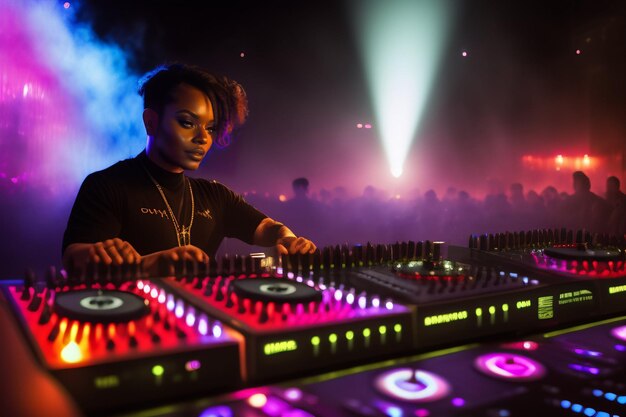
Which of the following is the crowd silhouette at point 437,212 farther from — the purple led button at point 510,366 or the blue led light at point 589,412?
the blue led light at point 589,412

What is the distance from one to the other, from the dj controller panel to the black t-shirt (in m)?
0.92

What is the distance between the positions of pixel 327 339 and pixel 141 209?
57.7 inches

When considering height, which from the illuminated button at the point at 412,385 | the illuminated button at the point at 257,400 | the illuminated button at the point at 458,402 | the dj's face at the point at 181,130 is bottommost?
the illuminated button at the point at 458,402

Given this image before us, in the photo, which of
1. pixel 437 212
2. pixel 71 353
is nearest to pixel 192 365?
pixel 71 353

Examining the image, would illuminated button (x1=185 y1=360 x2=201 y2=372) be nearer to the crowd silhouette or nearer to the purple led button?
the purple led button

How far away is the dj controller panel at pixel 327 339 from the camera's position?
2.19 feet

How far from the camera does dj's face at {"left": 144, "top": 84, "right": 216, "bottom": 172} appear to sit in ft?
6.99

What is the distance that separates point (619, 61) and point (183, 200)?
12.3ft

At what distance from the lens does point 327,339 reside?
82cm

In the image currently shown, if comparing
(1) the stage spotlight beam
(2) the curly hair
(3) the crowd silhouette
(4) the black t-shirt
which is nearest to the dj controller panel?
(4) the black t-shirt

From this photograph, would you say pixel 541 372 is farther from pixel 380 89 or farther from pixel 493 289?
pixel 380 89

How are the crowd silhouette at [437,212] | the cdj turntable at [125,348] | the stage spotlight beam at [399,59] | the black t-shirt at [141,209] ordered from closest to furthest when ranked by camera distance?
the cdj turntable at [125,348] < the black t-shirt at [141,209] < the crowd silhouette at [437,212] < the stage spotlight beam at [399,59]

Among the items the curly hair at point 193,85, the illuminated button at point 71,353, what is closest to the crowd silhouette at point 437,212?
the curly hair at point 193,85

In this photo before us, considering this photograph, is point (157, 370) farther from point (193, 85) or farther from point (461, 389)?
point (193, 85)
